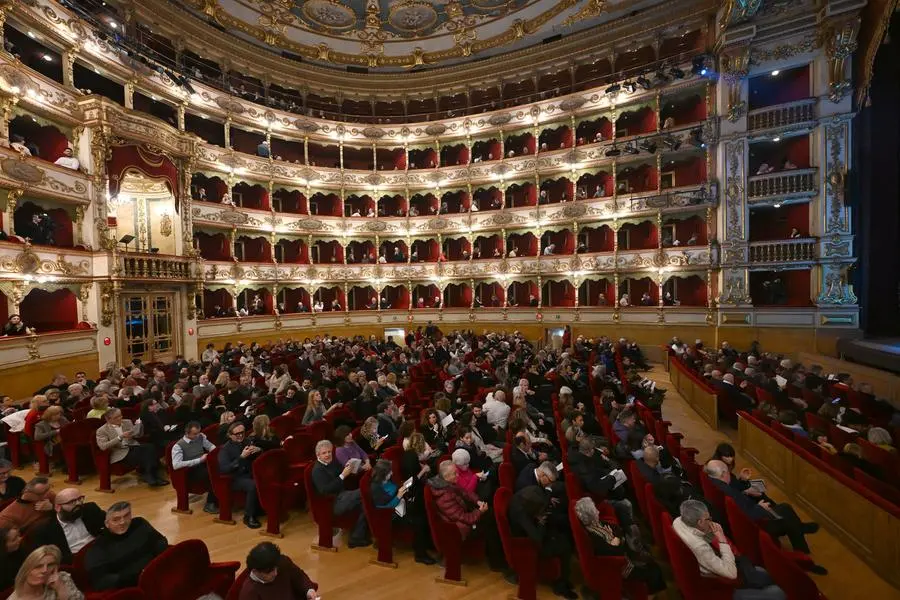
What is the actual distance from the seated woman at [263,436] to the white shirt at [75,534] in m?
1.84

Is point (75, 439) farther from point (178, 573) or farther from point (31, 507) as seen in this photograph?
point (178, 573)

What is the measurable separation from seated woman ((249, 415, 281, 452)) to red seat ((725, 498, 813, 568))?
Answer: 192 inches

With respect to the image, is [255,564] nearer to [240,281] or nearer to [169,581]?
[169,581]

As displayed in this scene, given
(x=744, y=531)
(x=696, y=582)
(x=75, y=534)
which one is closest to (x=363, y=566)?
(x=75, y=534)

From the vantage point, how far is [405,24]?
2028cm

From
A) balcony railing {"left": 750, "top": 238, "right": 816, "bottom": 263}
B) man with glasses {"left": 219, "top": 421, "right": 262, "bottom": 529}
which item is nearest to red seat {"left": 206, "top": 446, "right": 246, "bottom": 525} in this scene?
man with glasses {"left": 219, "top": 421, "right": 262, "bottom": 529}

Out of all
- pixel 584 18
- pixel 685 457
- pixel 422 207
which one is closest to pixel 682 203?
pixel 584 18

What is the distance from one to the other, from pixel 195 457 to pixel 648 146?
17.9 m

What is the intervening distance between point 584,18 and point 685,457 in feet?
63.2

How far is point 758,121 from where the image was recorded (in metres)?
15.2

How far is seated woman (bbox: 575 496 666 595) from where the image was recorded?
3572mm

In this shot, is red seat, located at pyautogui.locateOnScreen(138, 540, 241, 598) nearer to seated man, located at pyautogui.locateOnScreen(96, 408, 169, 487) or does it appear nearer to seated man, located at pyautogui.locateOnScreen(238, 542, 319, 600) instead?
seated man, located at pyautogui.locateOnScreen(238, 542, 319, 600)

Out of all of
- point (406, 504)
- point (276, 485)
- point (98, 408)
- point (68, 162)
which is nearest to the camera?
point (406, 504)

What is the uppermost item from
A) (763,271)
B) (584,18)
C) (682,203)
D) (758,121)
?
(584,18)
